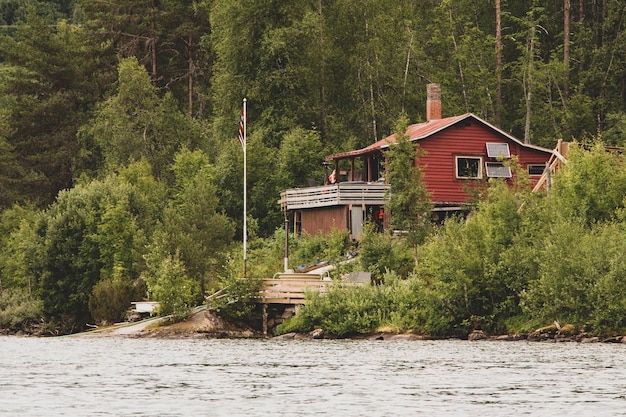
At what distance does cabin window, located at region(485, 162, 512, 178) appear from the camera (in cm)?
7223

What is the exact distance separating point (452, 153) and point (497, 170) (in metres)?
2.71

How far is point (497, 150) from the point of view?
72.5 metres

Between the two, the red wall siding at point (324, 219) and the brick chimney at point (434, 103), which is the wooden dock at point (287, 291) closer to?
the red wall siding at point (324, 219)

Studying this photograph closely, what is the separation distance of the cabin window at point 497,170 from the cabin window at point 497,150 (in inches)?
24.2

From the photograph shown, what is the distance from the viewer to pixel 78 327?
69.1 metres

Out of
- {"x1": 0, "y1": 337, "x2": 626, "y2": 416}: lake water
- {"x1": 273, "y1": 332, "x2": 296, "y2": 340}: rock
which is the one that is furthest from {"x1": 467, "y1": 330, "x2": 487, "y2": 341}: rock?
{"x1": 273, "y1": 332, "x2": 296, "y2": 340}: rock

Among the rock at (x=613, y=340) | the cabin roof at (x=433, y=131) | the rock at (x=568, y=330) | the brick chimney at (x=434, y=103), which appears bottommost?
the rock at (x=613, y=340)

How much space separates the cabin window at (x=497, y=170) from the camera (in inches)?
2844

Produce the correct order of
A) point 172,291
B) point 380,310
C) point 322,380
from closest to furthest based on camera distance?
point 322,380
point 380,310
point 172,291

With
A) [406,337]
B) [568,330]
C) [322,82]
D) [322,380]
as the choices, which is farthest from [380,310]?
[322,82]

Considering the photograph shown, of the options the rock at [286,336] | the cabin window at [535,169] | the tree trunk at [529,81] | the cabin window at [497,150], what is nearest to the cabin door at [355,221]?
the cabin window at [497,150]

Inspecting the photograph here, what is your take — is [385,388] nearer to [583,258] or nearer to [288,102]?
[583,258]

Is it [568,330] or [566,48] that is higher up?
[566,48]

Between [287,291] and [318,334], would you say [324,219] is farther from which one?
[318,334]
